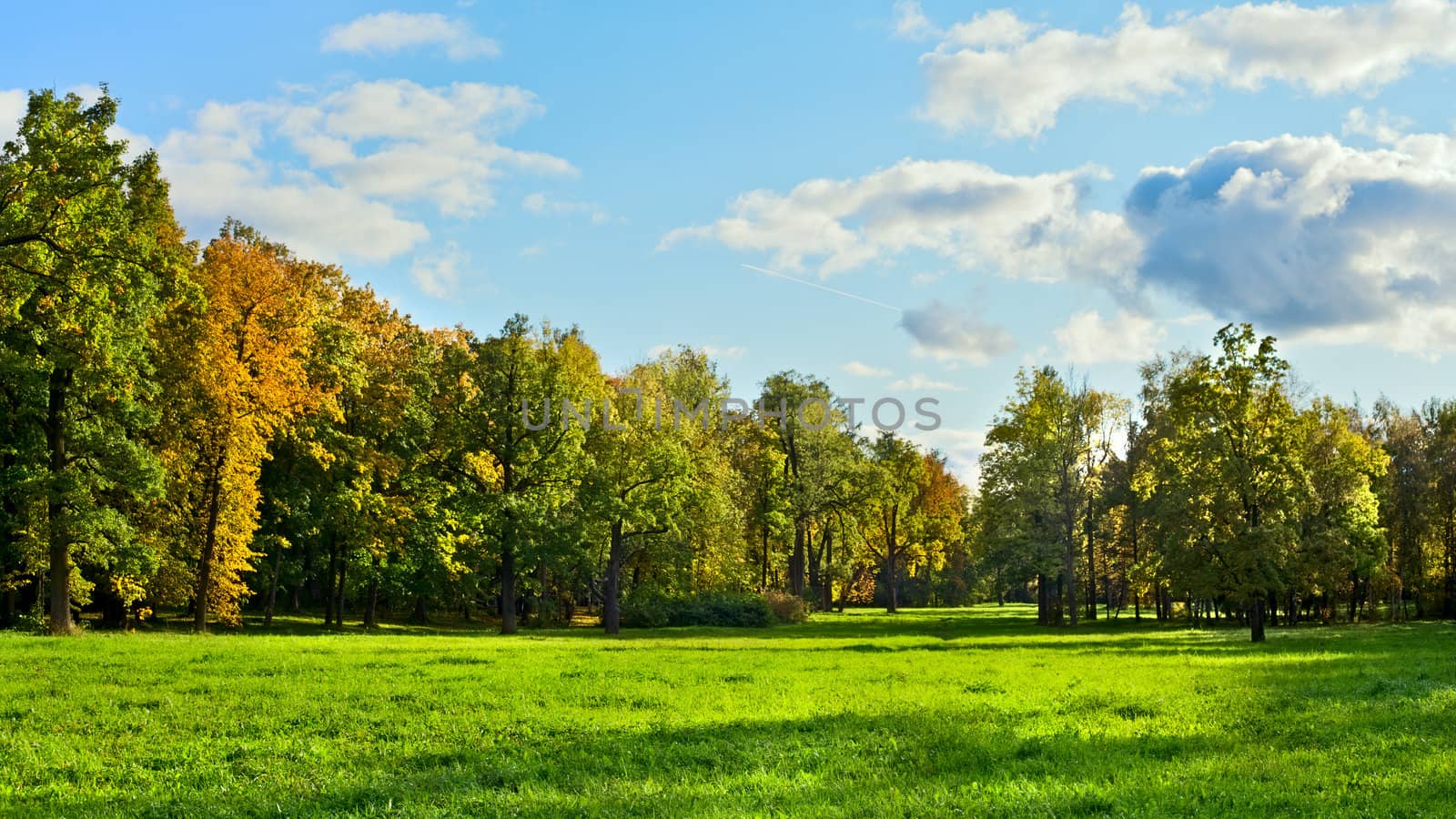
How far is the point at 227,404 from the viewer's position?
3444 cm

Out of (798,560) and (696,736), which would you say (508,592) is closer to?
(798,560)

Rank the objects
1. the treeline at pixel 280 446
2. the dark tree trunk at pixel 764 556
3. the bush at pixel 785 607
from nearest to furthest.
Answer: the treeline at pixel 280 446, the bush at pixel 785 607, the dark tree trunk at pixel 764 556

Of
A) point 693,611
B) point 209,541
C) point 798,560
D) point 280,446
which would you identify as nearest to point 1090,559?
point 798,560

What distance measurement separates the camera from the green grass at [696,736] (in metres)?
10.5

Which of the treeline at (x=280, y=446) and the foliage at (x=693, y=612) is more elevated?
the treeline at (x=280, y=446)

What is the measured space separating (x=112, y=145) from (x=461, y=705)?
17.8m

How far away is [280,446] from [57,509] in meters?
13.4

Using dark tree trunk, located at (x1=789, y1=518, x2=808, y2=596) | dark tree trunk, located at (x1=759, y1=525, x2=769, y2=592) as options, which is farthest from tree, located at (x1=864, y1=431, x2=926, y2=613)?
dark tree trunk, located at (x1=759, y1=525, x2=769, y2=592)

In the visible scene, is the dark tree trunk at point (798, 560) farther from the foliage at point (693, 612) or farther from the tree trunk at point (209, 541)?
the tree trunk at point (209, 541)

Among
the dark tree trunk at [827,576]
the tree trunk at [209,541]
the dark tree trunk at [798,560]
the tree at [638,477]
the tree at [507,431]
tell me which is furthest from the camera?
the dark tree trunk at [827,576]

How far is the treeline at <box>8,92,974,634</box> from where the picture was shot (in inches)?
997

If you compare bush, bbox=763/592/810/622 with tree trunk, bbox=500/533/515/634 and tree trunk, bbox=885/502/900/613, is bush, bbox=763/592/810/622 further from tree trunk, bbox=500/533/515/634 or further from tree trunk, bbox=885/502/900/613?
tree trunk, bbox=500/533/515/634

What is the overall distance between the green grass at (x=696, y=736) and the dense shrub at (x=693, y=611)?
30668 millimetres

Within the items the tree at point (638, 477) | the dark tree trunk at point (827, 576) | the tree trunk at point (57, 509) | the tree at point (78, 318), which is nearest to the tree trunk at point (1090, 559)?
the dark tree trunk at point (827, 576)
